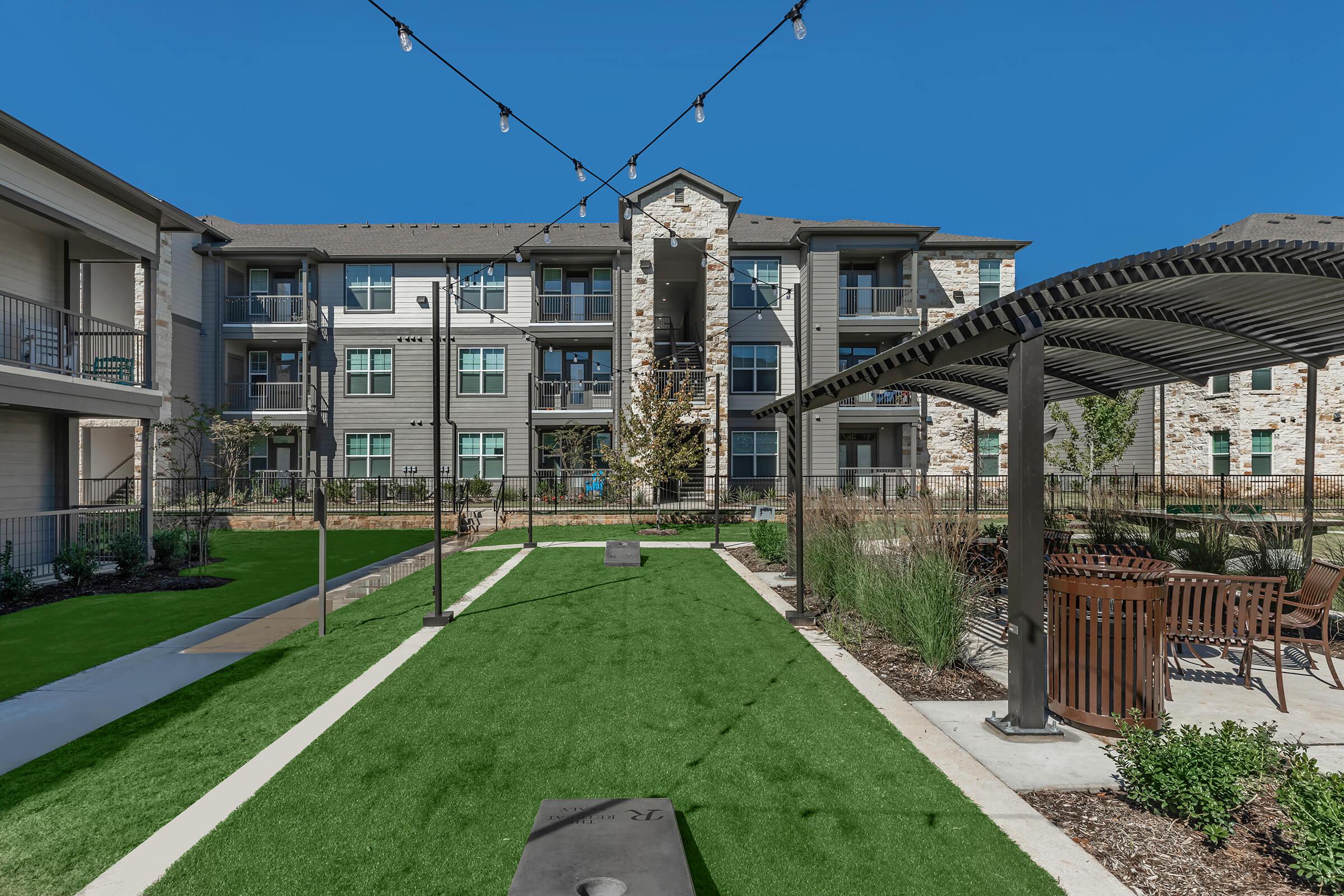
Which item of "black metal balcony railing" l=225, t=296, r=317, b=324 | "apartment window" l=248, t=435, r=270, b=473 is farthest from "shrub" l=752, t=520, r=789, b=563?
"apartment window" l=248, t=435, r=270, b=473

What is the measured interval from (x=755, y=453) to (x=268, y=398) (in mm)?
20494

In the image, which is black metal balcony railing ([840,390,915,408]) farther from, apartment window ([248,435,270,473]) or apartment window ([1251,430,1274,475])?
apartment window ([248,435,270,473])

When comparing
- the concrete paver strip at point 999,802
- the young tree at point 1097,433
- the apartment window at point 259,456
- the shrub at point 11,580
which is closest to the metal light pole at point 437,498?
the concrete paver strip at point 999,802

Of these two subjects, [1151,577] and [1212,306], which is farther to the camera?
[1212,306]

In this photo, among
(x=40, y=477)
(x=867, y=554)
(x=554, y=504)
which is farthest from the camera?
(x=554, y=504)

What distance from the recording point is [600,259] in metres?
25.6

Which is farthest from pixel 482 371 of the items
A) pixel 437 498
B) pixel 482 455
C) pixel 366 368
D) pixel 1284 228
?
pixel 1284 228

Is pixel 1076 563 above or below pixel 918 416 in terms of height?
below

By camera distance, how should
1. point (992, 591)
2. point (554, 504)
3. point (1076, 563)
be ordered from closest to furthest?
1. point (1076, 563)
2. point (992, 591)
3. point (554, 504)

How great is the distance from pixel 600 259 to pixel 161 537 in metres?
18.0

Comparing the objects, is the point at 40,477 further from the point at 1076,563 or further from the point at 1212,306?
the point at 1212,306

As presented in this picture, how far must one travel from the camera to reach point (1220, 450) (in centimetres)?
2612

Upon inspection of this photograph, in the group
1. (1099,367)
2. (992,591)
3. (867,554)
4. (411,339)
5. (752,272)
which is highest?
(752,272)

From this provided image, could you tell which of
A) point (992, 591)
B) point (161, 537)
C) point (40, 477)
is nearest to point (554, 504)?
point (161, 537)
